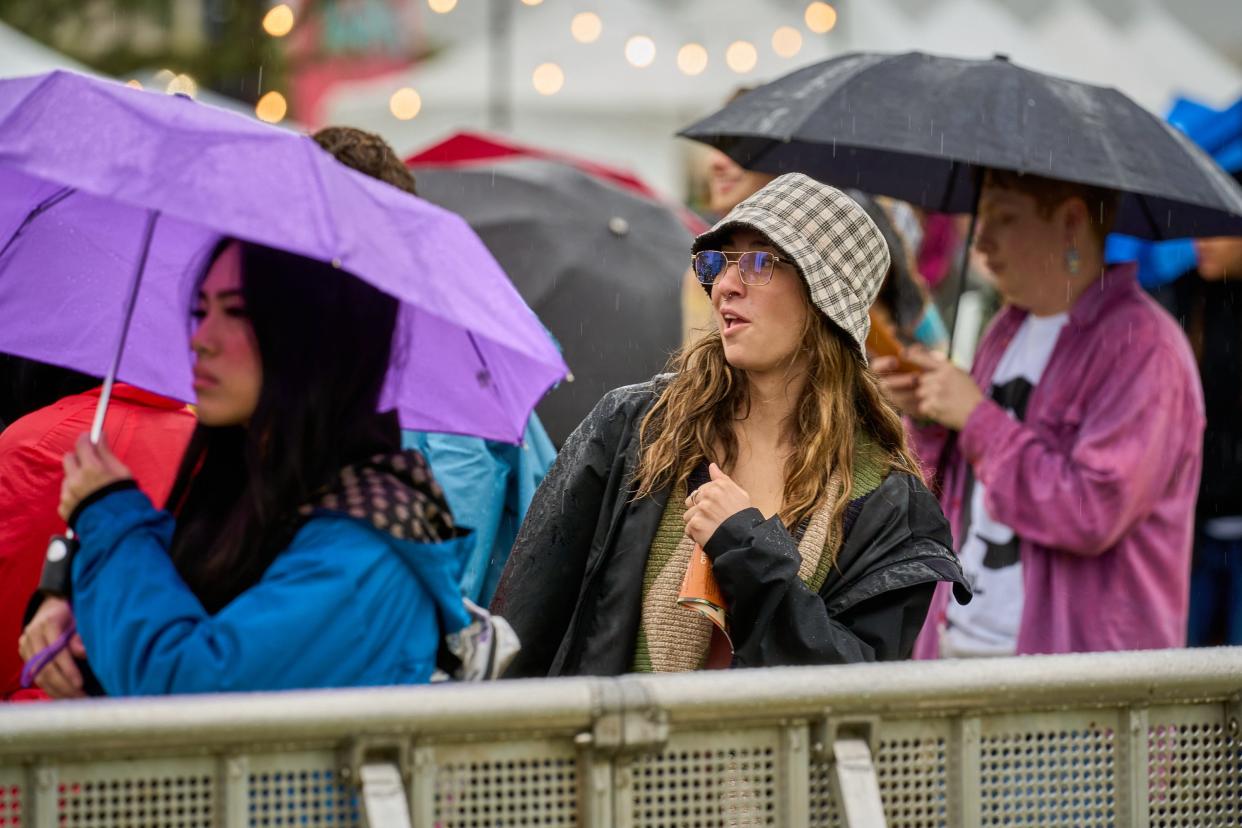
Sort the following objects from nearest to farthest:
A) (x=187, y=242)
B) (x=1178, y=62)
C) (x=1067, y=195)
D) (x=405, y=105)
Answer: (x=187, y=242)
(x=1067, y=195)
(x=405, y=105)
(x=1178, y=62)

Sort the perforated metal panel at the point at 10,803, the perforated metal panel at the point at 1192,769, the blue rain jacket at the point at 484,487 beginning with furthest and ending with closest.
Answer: the blue rain jacket at the point at 484,487, the perforated metal panel at the point at 1192,769, the perforated metal panel at the point at 10,803

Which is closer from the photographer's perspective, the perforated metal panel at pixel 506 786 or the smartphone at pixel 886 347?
the perforated metal panel at pixel 506 786

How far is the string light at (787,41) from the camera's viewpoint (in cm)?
1447

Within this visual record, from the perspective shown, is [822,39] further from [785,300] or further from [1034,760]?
[1034,760]

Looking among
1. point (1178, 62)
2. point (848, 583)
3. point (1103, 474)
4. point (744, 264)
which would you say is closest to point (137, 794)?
point (848, 583)

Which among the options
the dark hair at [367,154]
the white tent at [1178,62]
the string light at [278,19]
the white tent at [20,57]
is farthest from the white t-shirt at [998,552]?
the white tent at [1178,62]

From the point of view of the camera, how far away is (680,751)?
2834 mm

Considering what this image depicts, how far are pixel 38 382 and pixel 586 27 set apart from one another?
10701mm

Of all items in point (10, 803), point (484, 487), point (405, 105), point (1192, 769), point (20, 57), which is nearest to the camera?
point (10, 803)

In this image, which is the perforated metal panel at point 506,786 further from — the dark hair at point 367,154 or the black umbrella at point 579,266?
the black umbrella at point 579,266

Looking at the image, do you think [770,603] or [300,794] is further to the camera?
[770,603]

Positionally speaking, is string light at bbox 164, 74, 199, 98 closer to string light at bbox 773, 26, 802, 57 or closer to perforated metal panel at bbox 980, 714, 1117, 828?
perforated metal panel at bbox 980, 714, 1117, 828

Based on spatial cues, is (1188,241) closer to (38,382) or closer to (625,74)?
(38,382)

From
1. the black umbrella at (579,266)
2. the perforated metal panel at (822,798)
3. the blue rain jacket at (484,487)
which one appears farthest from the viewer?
the black umbrella at (579,266)
